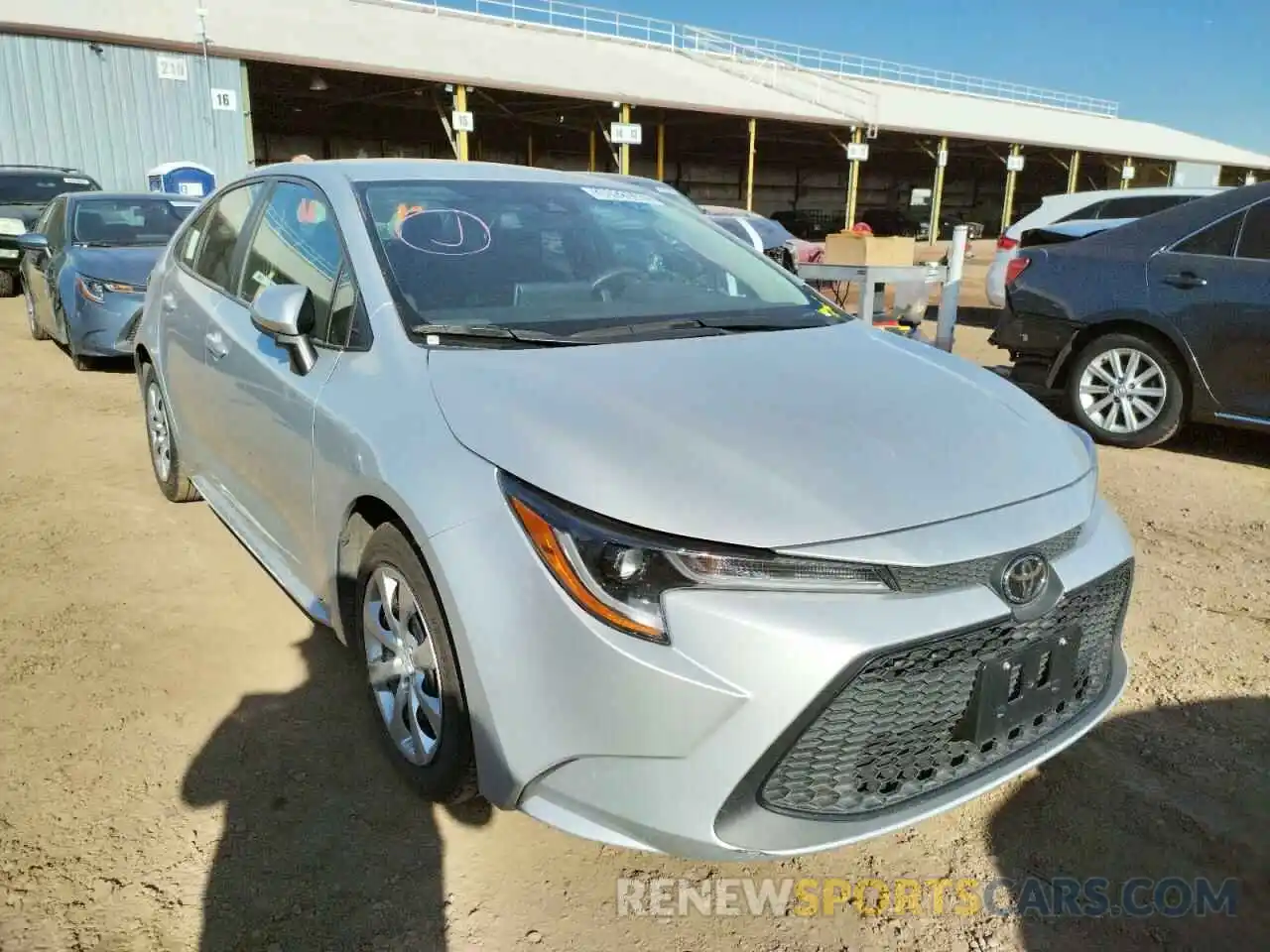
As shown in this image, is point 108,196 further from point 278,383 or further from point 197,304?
point 278,383

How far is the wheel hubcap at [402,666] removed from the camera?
221 cm

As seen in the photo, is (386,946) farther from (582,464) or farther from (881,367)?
(881,367)

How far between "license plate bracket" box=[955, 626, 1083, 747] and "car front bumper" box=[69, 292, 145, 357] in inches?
284

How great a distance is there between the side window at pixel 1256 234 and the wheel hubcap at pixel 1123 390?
734 millimetres

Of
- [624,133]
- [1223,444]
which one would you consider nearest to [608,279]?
[1223,444]

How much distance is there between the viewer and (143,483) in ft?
16.1

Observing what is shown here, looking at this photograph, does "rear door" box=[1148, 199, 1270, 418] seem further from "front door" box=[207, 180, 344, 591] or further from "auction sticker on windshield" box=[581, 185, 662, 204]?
"front door" box=[207, 180, 344, 591]

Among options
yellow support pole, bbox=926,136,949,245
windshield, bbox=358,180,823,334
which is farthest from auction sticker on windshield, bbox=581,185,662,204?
yellow support pole, bbox=926,136,949,245

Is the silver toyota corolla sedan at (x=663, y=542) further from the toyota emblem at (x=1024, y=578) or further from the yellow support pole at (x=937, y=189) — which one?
the yellow support pole at (x=937, y=189)

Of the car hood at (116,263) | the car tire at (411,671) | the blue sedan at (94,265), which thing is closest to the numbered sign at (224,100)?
the blue sedan at (94,265)

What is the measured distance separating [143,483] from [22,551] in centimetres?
95

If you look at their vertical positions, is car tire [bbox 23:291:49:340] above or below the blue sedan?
below

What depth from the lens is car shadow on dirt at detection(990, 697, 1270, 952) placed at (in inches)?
81.6

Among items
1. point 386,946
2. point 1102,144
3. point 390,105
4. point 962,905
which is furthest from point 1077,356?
point 1102,144
